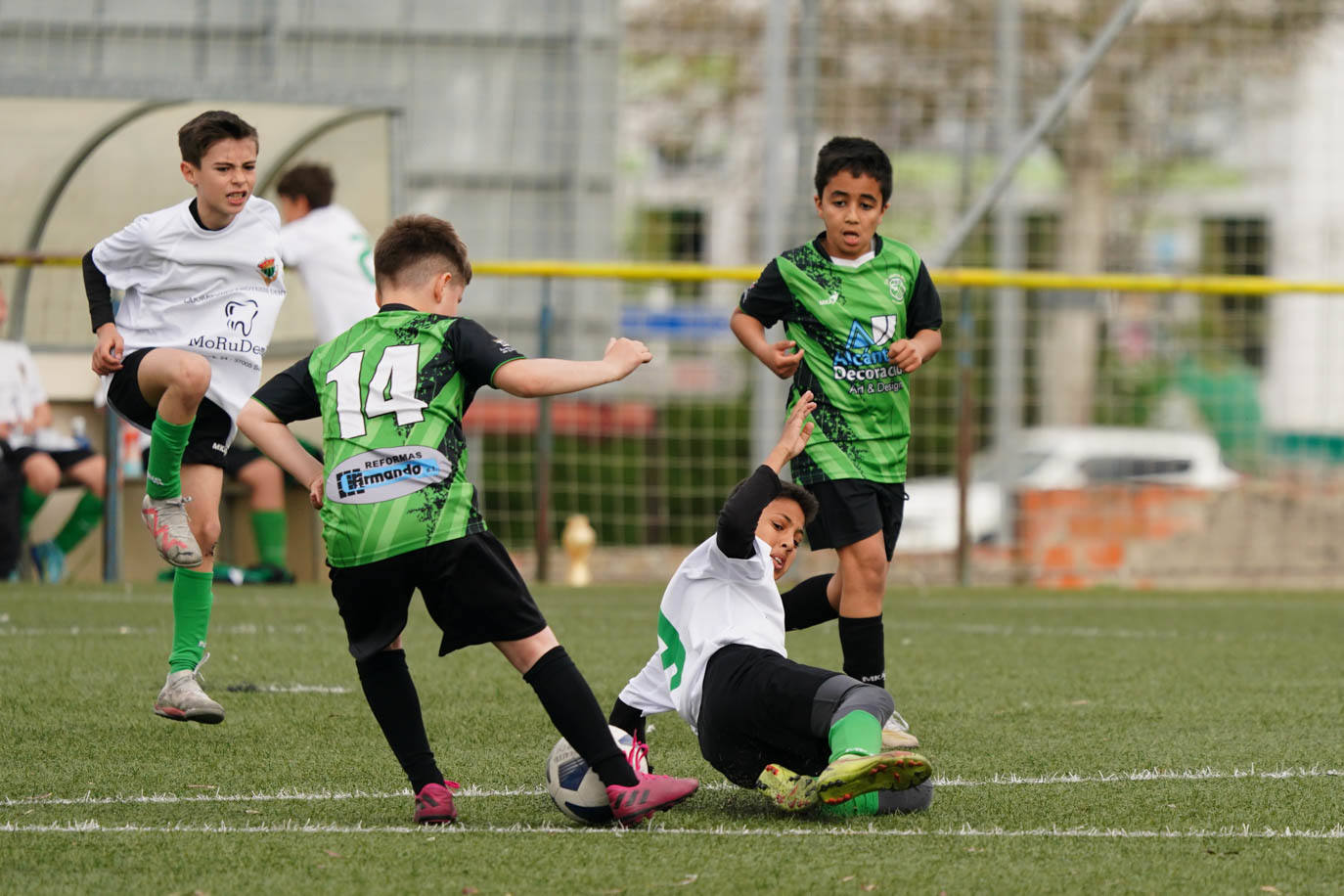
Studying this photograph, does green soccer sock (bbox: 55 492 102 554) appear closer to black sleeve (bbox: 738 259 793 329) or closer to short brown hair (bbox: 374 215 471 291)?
black sleeve (bbox: 738 259 793 329)

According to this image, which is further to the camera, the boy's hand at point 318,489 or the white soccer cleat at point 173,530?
the white soccer cleat at point 173,530

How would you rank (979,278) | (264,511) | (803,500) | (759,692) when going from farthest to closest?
(979,278)
(264,511)
(803,500)
(759,692)

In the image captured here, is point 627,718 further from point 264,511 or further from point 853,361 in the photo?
point 264,511

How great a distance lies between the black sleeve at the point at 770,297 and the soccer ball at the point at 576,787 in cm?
182

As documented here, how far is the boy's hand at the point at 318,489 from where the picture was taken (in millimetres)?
3926

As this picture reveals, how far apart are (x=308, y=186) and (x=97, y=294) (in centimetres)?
383

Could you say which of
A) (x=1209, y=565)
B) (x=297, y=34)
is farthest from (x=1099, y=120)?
(x=297, y=34)

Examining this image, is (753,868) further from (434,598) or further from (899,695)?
(899,695)

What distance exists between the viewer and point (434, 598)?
390 centimetres

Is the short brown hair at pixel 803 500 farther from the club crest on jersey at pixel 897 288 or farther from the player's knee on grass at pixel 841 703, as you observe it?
the club crest on jersey at pixel 897 288

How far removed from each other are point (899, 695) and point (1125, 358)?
11305mm

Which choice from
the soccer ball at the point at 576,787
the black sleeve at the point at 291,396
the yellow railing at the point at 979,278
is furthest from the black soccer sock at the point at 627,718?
the yellow railing at the point at 979,278

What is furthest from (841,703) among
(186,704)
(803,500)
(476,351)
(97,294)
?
(97,294)

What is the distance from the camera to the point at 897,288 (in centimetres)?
549
